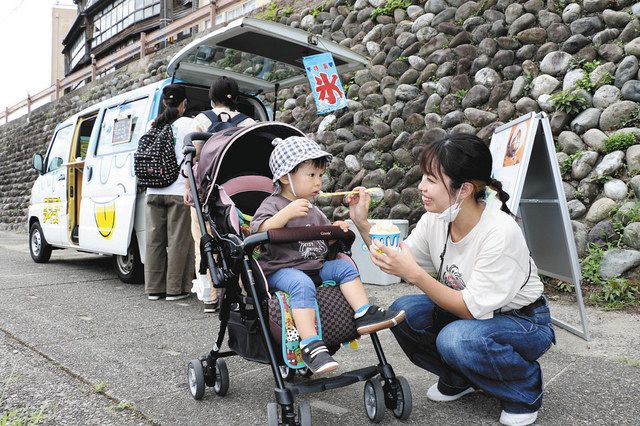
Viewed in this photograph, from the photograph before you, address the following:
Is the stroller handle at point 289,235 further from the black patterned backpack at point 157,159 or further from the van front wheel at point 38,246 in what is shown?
the van front wheel at point 38,246

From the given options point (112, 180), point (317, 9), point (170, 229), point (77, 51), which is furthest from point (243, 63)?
point (77, 51)

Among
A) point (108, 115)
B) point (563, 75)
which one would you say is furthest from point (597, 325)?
point (108, 115)

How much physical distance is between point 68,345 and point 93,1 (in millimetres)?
36307

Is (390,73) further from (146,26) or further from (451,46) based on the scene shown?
(146,26)

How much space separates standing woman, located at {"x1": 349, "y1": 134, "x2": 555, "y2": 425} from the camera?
7.18 ft

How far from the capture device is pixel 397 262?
220cm

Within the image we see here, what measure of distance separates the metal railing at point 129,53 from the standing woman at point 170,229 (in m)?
9.30

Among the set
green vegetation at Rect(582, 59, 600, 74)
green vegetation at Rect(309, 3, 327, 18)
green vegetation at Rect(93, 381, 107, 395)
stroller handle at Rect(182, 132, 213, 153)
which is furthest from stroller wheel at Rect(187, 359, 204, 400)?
green vegetation at Rect(309, 3, 327, 18)

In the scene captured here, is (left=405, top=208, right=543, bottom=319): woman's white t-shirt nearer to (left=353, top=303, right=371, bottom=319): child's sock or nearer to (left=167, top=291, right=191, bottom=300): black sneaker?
(left=353, top=303, right=371, bottom=319): child's sock

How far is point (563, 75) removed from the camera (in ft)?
20.1

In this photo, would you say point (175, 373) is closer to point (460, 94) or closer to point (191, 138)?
point (191, 138)

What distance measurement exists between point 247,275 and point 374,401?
32.0 inches

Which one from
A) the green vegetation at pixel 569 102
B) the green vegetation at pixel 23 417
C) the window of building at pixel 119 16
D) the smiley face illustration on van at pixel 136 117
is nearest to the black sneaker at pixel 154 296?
the smiley face illustration on van at pixel 136 117

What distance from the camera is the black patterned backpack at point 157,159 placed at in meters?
4.79
